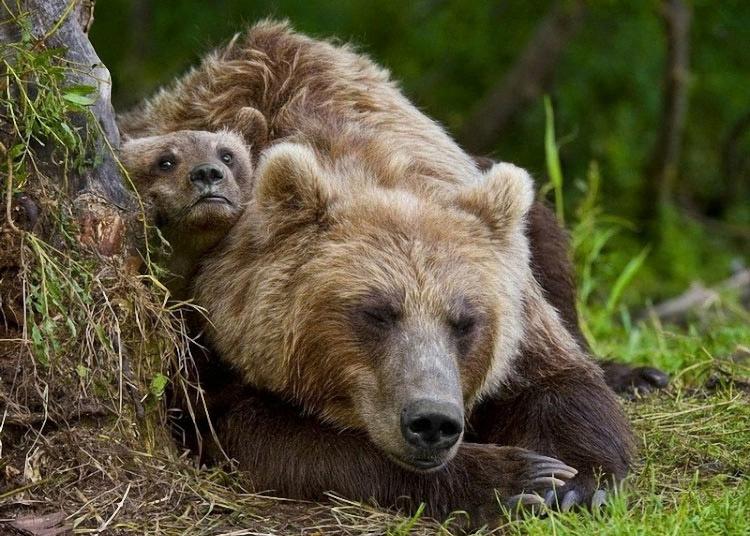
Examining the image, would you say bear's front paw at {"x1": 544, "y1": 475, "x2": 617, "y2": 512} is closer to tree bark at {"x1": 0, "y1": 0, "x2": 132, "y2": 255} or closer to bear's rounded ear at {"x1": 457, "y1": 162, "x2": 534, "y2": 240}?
bear's rounded ear at {"x1": 457, "y1": 162, "x2": 534, "y2": 240}

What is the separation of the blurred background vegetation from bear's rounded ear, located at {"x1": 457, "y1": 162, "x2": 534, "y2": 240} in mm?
6470

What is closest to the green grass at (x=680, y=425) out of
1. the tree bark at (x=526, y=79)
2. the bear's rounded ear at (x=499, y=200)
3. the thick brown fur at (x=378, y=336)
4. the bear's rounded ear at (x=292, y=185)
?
the thick brown fur at (x=378, y=336)

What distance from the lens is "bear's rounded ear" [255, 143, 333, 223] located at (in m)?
5.43

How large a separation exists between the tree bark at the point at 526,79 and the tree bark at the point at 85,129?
7.13m

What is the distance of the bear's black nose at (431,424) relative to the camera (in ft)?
15.9

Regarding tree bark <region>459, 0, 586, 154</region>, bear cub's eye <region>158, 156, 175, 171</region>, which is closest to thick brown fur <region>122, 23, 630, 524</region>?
bear cub's eye <region>158, 156, 175, 171</region>

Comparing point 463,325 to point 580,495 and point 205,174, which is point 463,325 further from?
point 205,174

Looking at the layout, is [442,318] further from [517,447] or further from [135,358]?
[135,358]

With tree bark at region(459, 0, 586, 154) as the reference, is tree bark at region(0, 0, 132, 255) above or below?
above

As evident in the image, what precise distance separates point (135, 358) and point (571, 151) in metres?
8.35

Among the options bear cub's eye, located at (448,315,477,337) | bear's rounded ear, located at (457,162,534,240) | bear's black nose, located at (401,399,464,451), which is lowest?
bear's black nose, located at (401,399,464,451)

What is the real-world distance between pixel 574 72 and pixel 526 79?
2.11 ft

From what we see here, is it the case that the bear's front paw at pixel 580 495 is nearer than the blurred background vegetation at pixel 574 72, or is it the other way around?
the bear's front paw at pixel 580 495

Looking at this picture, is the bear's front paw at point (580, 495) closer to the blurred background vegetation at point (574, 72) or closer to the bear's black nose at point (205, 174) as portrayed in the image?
the bear's black nose at point (205, 174)
